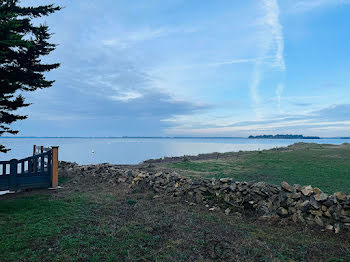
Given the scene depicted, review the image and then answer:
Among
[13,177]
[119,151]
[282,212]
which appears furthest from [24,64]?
[119,151]

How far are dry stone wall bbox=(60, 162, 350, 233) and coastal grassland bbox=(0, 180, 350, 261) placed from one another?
0.43 meters

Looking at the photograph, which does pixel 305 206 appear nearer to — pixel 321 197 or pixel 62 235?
pixel 321 197

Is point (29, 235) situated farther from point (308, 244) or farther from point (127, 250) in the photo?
point (308, 244)

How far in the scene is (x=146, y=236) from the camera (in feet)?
16.7

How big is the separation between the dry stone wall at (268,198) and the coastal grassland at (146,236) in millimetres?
427

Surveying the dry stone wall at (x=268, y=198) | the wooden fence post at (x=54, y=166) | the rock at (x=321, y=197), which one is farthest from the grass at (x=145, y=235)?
the wooden fence post at (x=54, y=166)

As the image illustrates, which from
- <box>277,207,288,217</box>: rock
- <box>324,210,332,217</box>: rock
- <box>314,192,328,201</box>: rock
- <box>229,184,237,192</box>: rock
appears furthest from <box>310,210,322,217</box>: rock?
<box>229,184,237,192</box>: rock

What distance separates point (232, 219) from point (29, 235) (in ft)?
17.0

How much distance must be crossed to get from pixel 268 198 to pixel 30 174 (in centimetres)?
922

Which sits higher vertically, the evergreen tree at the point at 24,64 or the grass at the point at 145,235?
the evergreen tree at the point at 24,64

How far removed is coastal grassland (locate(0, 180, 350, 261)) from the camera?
14.1 feet

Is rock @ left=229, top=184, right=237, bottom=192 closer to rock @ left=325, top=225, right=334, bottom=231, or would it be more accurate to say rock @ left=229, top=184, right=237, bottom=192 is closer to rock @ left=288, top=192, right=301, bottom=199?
rock @ left=288, top=192, right=301, bottom=199

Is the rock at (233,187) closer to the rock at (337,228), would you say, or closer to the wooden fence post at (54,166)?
the rock at (337,228)

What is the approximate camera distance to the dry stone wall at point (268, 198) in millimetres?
5848
